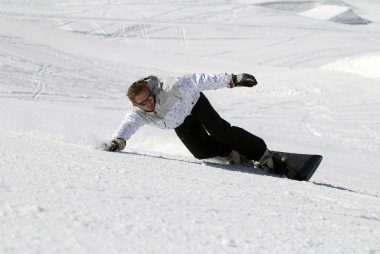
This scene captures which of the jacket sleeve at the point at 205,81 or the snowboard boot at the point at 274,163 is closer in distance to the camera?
the jacket sleeve at the point at 205,81

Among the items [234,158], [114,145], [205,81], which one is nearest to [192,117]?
[205,81]

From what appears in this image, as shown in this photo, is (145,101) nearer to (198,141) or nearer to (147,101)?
(147,101)

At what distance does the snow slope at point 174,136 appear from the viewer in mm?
1715

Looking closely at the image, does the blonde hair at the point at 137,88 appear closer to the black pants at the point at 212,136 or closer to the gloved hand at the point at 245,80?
the black pants at the point at 212,136

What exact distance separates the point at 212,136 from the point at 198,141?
114mm

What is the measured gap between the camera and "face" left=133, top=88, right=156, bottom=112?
369cm

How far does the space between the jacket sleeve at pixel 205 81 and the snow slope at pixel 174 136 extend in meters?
0.52

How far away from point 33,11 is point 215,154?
2098 centimetres

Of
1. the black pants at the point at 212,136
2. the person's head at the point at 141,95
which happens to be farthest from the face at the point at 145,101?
the black pants at the point at 212,136

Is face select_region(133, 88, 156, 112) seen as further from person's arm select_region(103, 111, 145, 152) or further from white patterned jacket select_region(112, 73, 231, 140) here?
person's arm select_region(103, 111, 145, 152)

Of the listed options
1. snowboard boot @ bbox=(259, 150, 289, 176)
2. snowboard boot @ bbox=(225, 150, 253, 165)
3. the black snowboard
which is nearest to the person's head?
snowboard boot @ bbox=(225, 150, 253, 165)


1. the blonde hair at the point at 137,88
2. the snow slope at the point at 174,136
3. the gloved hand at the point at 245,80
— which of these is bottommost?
the snow slope at the point at 174,136

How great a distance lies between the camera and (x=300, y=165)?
14.2ft

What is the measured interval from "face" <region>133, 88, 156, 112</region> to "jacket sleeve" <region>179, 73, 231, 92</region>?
0.24m
